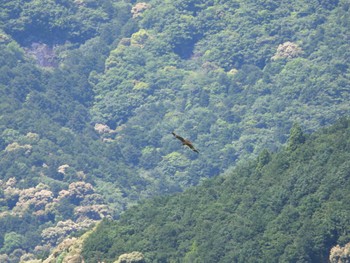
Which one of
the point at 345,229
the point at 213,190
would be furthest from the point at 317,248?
the point at 213,190

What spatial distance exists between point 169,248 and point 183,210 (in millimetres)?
9304

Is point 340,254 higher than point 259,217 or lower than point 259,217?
lower

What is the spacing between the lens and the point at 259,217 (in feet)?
525

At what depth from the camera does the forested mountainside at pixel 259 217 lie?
499 feet

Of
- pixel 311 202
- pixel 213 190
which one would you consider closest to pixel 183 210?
pixel 213 190

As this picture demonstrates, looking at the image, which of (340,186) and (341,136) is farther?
(341,136)

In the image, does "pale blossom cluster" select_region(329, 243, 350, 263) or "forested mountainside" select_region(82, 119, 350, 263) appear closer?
"pale blossom cluster" select_region(329, 243, 350, 263)

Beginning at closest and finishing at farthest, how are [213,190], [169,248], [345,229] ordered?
1. [345,229]
2. [169,248]
3. [213,190]

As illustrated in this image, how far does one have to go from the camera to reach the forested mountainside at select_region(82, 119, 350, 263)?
15200 cm

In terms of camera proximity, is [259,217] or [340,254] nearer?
[340,254]

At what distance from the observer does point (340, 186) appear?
155m

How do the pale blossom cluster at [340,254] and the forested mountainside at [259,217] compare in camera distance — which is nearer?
the pale blossom cluster at [340,254]

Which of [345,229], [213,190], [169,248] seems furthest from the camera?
[213,190]

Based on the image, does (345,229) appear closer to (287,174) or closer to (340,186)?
(340,186)
